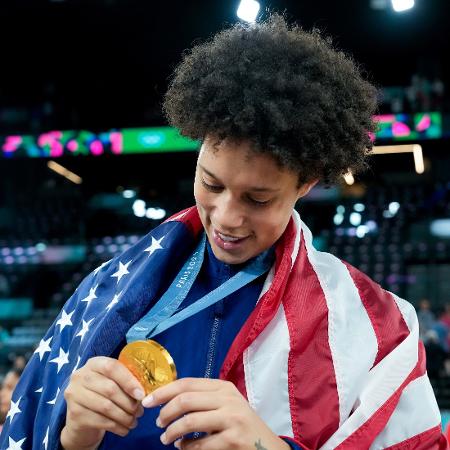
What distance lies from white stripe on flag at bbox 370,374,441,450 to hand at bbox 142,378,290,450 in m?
0.28

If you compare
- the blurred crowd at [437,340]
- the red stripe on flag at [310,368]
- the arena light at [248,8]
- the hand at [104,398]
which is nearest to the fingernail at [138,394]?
the hand at [104,398]

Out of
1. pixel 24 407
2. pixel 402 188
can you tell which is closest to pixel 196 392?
pixel 24 407

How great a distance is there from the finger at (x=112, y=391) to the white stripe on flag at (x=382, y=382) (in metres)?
0.34

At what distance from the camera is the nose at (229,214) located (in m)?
1.17

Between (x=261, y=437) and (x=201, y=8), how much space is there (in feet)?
28.2

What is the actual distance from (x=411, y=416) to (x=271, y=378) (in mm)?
251

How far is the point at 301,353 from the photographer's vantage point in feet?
3.85

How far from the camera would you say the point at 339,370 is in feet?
3.81

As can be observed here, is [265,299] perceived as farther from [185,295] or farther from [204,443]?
[204,443]

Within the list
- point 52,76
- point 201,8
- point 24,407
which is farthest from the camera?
point 52,76

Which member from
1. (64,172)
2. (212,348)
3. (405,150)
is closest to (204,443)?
(212,348)

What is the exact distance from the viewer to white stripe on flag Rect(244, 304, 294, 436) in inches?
44.6

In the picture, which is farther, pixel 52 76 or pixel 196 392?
pixel 52 76

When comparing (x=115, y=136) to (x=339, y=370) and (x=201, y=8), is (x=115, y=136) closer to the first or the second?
(x=201, y=8)
